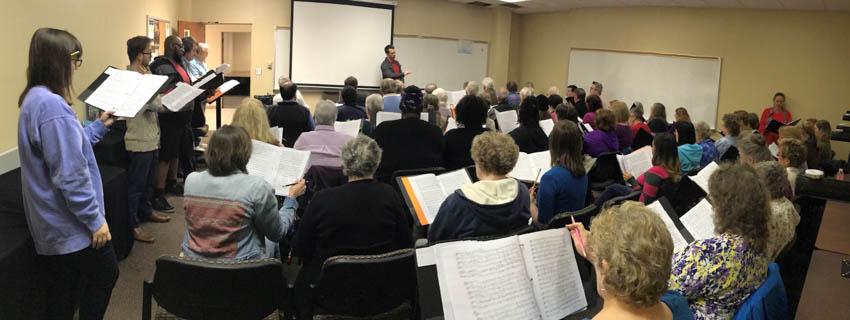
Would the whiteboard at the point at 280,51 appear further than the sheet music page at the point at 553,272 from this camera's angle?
Yes

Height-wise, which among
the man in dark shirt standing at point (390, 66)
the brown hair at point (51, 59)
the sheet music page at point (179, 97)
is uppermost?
the man in dark shirt standing at point (390, 66)

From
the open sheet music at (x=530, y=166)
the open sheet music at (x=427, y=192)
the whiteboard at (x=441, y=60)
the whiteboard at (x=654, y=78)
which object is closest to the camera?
the open sheet music at (x=427, y=192)

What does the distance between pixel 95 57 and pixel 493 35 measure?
856cm

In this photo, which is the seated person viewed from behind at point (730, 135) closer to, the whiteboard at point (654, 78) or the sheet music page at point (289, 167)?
the sheet music page at point (289, 167)

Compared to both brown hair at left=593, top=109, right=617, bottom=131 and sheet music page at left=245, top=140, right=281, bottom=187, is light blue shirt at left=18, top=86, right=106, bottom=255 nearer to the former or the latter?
sheet music page at left=245, top=140, right=281, bottom=187

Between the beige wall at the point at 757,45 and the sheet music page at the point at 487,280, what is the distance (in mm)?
8701

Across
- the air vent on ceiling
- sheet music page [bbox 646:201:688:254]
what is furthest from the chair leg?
the air vent on ceiling

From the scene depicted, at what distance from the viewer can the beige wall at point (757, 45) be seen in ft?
28.1

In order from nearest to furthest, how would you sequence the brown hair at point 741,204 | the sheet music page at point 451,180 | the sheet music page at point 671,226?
1. the brown hair at point 741,204
2. the sheet music page at point 671,226
3. the sheet music page at point 451,180

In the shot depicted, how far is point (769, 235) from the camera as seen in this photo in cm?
217

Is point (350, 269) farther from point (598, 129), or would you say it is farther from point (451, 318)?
point (598, 129)

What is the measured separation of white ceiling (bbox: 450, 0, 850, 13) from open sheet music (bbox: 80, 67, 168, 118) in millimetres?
8233

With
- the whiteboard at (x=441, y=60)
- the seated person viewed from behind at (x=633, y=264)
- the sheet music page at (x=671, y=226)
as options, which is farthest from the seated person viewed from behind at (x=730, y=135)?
the whiteboard at (x=441, y=60)

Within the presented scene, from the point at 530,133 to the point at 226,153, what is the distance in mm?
2913
